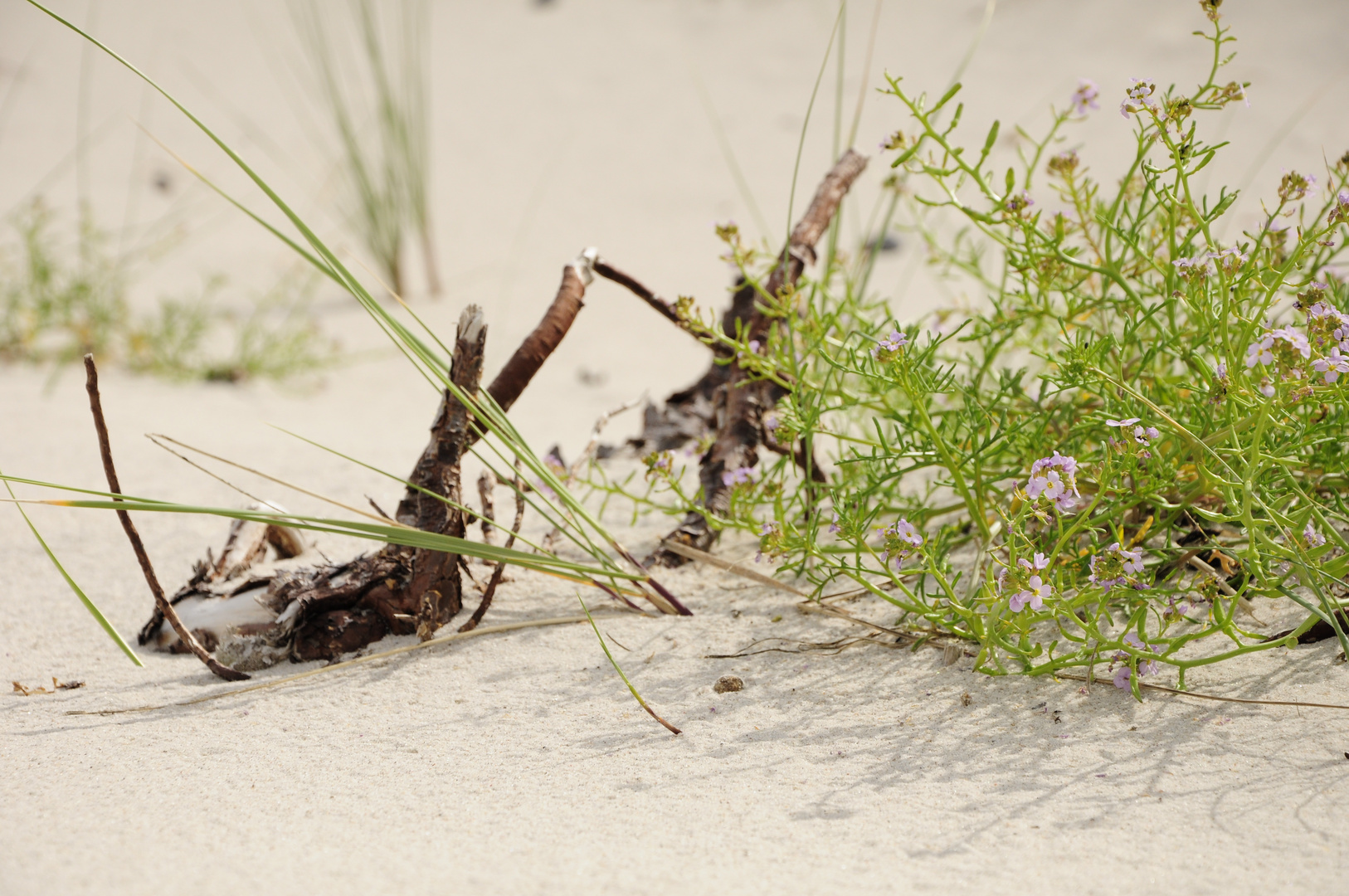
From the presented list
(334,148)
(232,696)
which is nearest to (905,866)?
(232,696)

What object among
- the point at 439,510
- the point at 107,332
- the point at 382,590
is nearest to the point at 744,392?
the point at 439,510

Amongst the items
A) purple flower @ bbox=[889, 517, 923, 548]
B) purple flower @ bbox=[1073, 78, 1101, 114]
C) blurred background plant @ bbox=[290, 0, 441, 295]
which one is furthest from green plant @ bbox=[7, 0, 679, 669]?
blurred background plant @ bbox=[290, 0, 441, 295]

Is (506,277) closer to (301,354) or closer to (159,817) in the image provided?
(301,354)

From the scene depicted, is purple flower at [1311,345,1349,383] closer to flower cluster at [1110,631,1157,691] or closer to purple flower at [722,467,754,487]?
flower cluster at [1110,631,1157,691]

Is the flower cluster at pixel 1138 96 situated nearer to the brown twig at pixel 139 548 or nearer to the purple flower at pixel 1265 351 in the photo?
the purple flower at pixel 1265 351

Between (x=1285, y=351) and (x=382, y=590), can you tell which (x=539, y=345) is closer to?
(x=382, y=590)

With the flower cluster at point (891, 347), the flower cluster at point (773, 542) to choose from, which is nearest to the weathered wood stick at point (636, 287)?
the flower cluster at point (773, 542)

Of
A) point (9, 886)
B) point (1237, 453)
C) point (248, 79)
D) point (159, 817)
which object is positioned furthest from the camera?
point (248, 79)
